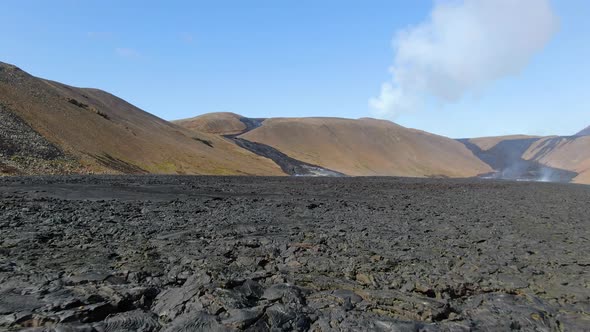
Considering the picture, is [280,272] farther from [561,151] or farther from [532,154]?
[532,154]

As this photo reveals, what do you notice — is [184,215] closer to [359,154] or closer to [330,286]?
[330,286]

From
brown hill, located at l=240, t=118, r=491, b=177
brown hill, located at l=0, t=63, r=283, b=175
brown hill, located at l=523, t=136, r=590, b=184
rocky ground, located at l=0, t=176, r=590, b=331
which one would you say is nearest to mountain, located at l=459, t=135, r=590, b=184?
brown hill, located at l=523, t=136, r=590, b=184

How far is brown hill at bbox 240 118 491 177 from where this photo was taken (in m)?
118

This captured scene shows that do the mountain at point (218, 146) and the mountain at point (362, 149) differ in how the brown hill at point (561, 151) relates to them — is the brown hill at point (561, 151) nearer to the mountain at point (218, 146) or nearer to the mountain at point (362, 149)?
the mountain at point (218, 146)

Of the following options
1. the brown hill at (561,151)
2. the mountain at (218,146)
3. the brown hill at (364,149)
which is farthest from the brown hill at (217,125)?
the brown hill at (561,151)

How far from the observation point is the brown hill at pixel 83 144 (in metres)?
39.1

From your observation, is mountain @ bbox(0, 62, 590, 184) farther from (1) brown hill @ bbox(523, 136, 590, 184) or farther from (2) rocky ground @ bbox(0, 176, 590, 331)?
(2) rocky ground @ bbox(0, 176, 590, 331)

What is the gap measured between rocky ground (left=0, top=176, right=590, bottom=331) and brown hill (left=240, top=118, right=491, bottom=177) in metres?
89.8

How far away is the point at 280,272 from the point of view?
25.6ft

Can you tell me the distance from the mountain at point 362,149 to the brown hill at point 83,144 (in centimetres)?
3762

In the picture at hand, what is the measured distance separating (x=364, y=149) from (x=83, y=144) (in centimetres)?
9766

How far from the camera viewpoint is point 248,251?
361 inches

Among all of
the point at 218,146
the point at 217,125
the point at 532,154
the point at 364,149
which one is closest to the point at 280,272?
the point at 218,146

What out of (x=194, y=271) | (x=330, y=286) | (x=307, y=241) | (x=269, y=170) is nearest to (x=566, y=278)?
(x=330, y=286)
